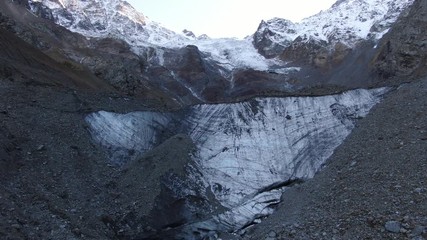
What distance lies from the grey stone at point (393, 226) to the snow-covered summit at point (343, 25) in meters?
75.0

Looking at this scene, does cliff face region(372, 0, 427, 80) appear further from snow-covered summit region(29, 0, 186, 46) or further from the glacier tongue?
snow-covered summit region(29, 0, 186, 46)

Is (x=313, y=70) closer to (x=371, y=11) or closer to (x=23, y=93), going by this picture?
(x=371, y=11)

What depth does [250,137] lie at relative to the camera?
21219 mm

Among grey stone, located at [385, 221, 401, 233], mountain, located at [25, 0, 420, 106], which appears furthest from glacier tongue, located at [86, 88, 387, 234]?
mountain, located at [25, 0, 420, 106]

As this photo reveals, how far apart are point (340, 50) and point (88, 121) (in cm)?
7152

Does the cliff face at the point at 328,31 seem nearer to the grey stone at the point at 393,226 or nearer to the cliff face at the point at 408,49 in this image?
the cliff face at the point at 408,49

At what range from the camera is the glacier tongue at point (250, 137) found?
17969mm

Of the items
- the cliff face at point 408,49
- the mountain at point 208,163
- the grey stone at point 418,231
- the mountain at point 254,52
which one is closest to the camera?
the grey stone at point 418,231

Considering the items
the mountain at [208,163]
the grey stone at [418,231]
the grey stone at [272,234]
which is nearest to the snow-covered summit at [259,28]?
the mountain at [208,163]

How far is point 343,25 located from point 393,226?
95403mm

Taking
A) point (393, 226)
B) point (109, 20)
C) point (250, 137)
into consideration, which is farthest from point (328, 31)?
point (393, 226)

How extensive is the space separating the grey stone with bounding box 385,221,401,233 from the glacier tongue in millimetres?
5983

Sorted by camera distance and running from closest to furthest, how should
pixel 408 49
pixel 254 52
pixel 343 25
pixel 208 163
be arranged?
pixel 208 163
pixel 408 49
pixel 343 25
pixel 254 52

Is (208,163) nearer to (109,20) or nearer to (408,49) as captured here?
(408,49)
